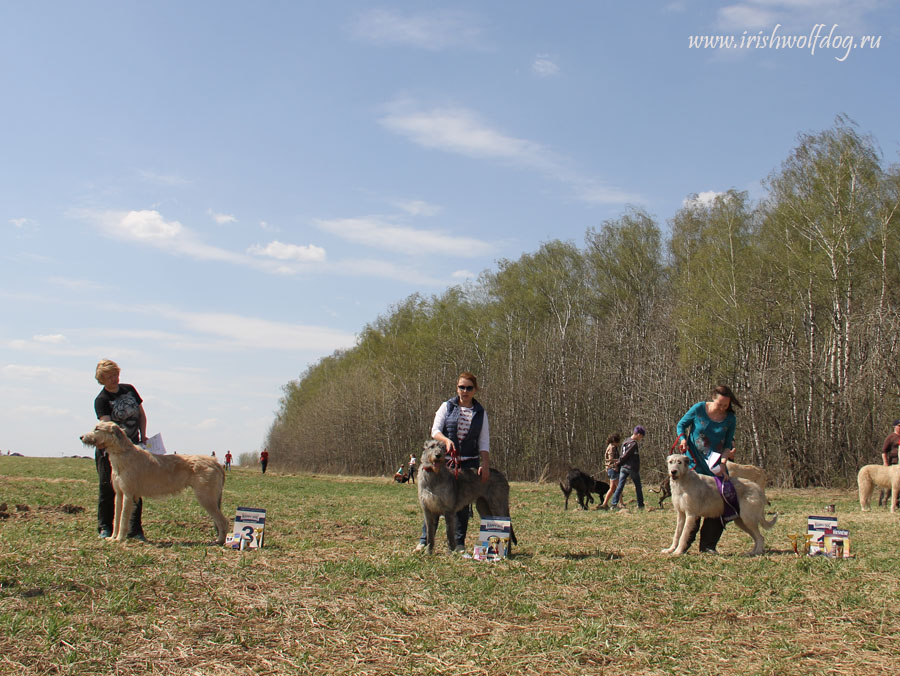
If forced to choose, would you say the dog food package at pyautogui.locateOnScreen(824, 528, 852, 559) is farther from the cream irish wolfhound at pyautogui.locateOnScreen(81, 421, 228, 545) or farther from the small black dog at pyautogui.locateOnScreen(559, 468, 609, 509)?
the small black dog at pyautogui.locateOnScreen(559, 468, 609, 509)

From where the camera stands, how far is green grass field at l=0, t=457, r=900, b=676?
379 centimetres

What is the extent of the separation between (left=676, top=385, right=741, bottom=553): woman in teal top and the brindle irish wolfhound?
2013 millimetres

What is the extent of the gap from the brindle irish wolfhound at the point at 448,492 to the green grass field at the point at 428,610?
1.04ft

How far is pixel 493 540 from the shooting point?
654cm

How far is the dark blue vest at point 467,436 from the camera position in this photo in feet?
22.9

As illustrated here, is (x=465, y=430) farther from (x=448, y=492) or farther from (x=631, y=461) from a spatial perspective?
(x=631, y=461)

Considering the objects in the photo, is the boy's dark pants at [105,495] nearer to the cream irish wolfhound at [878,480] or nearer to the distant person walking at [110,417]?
the distant person walking at [110,417]

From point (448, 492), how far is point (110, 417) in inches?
147

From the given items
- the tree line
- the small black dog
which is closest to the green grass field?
the small black dog

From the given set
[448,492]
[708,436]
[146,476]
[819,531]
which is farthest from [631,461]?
[146,476]

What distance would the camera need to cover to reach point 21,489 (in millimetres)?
15406

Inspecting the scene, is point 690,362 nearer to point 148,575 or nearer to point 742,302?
point 742,302

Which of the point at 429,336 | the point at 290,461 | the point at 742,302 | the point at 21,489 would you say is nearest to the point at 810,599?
the point at 21,489

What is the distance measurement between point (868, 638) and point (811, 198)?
73.3ft
